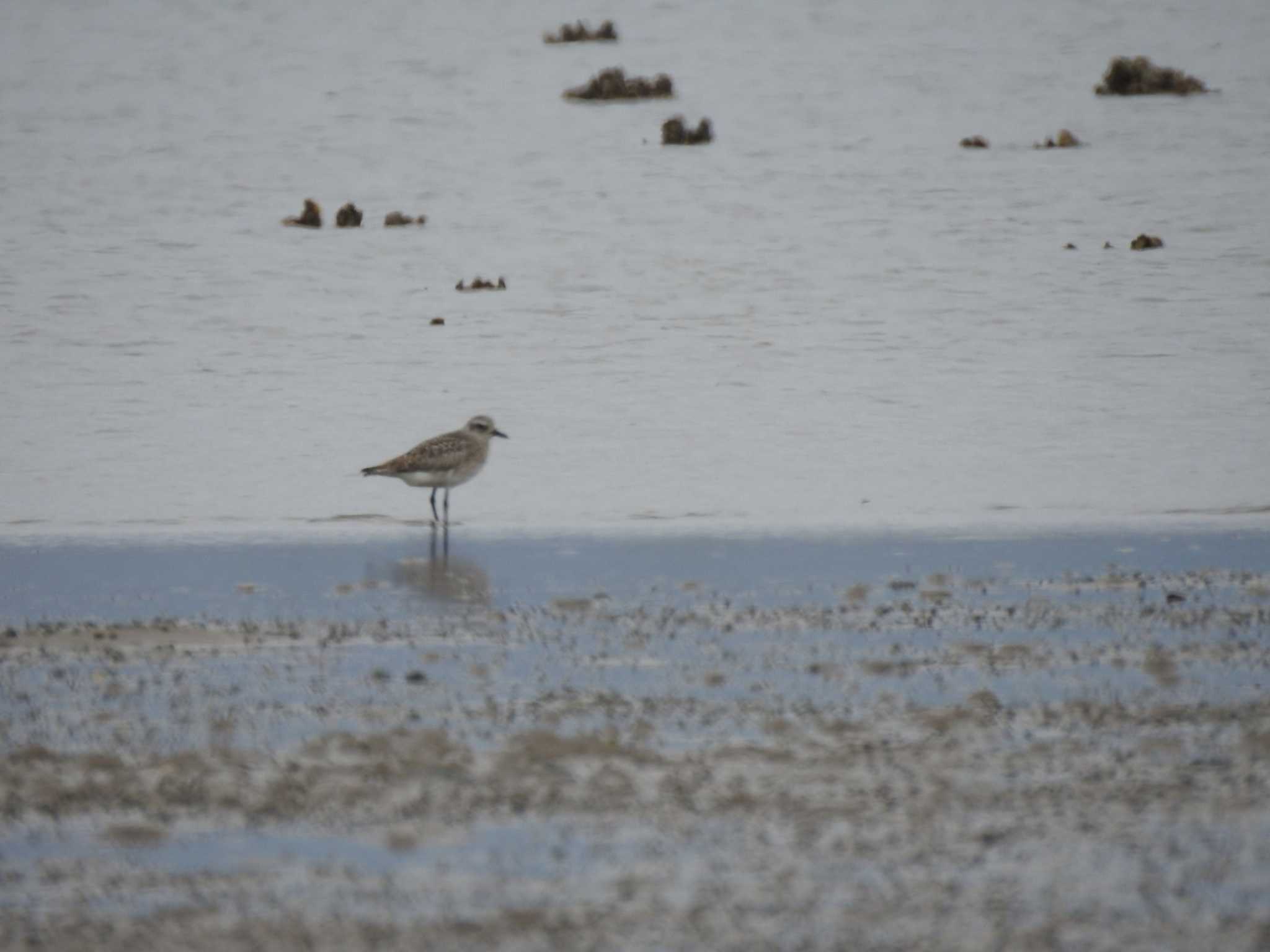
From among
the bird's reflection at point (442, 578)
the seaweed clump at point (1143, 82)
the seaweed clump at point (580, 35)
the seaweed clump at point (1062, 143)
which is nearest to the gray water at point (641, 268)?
the seaweed clump at point (1143, 82)

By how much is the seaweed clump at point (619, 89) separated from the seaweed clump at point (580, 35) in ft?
18.8

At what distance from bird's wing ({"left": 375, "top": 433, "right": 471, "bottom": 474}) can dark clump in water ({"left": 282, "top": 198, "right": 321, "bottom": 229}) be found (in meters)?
20.4

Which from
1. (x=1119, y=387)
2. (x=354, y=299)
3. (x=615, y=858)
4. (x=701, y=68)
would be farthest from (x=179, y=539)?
(x=701, y=68)

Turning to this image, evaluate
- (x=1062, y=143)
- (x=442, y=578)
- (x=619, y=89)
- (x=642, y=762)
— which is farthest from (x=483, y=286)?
(x=642, y=762)

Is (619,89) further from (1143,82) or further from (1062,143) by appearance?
(1143,82)

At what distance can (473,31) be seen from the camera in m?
53.8

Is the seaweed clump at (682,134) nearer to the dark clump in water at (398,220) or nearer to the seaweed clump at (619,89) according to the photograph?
the seaweed clump at (619,89)

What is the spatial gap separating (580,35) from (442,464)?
123ft

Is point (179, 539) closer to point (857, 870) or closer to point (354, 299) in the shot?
point (857, 870)

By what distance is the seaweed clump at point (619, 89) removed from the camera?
46.5 meters

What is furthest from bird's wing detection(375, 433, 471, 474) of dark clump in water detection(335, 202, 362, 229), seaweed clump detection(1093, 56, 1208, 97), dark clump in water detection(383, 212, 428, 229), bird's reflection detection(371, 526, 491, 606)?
seaweed clump detection(1093, 56, 1208, 97)

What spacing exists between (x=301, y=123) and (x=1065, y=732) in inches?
1529

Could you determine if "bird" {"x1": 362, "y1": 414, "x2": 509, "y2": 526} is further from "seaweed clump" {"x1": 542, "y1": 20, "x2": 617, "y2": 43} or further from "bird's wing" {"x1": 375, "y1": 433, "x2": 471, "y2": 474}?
"seaweed clump" {"x1": 542, "y1": 20, "x2": 617, "y2": 43}

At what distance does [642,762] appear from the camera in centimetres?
813
